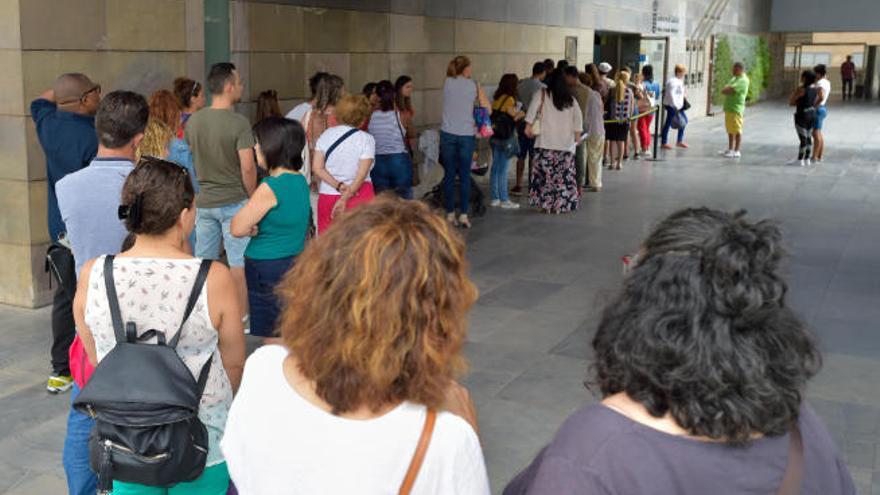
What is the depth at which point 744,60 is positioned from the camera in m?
32.6

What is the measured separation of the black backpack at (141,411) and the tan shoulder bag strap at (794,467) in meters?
1.58

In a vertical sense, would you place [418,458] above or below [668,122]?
below

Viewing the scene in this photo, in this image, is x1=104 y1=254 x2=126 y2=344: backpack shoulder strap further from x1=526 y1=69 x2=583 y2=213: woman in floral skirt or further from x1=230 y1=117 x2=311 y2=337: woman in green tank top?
x1=526 y1=69 x2=583 y2=213: woman in floral skirt

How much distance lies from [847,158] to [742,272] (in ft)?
55.6

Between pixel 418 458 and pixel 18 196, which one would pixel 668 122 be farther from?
pixel 418 458

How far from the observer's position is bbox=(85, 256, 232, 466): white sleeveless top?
268 cm

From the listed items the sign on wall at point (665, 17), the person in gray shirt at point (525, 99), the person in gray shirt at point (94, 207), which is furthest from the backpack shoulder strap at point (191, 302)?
the sign on wall at point (665, 17)

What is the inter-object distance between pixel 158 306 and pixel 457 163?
294 inches

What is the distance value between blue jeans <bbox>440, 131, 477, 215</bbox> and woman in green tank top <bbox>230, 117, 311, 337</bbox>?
5105mm

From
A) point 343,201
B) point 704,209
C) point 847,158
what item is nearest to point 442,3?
point 343,201

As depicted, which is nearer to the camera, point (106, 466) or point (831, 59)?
point (106, 466)

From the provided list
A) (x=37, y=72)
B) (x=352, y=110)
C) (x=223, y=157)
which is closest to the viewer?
(x=223, y=157)

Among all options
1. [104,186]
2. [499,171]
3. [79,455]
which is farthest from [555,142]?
[79,455]

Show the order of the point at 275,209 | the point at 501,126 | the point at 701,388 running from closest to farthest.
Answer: the point at 701,388, the point at 275,209, the point at 501,126
